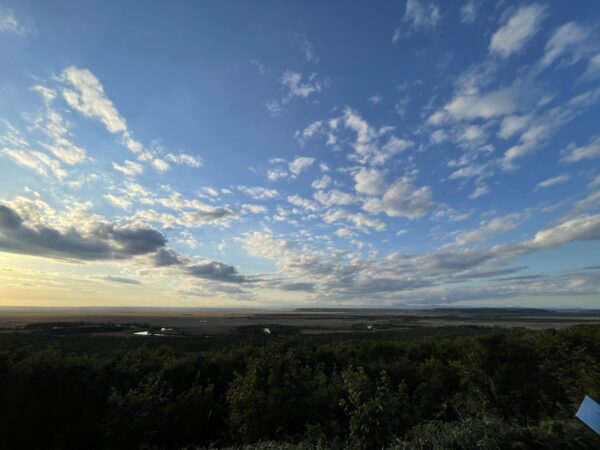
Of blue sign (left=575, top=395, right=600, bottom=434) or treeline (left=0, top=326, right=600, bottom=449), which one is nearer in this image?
blue sign (left=575, top=395, right=600, bottom=434)

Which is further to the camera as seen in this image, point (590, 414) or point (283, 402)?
point (283, 402)

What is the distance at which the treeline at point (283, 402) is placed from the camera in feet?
30.3

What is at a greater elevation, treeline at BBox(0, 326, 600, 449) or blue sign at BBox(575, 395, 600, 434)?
blue sign at BBox(575, 395, 600, 434)

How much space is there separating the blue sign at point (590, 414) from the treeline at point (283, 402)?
294cm

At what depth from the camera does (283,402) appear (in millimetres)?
11164

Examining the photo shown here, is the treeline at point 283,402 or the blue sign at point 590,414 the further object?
the treeline at point 283,402

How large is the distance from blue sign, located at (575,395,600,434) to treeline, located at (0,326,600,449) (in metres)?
2.94

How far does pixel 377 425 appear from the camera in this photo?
27.5 ft

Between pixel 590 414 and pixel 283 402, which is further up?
pixel 590 414

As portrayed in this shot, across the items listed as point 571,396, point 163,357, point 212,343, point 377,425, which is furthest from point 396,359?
point 212,343

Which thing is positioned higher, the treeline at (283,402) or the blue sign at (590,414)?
A: the blue sign at (590,414)

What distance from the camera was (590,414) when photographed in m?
4.61

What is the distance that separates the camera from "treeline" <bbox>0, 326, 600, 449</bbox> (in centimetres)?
924

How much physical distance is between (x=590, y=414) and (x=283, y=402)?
27.6 feet
